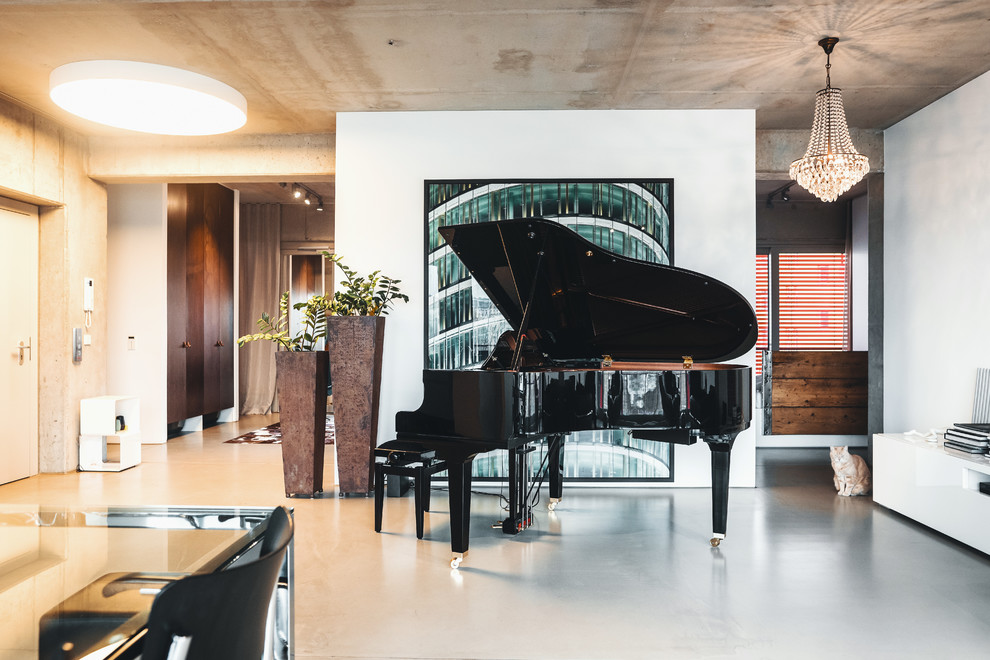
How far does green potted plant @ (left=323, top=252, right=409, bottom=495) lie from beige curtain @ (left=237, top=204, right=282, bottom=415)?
16.9 ft

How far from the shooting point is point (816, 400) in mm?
6754

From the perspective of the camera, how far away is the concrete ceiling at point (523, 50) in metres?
3.40

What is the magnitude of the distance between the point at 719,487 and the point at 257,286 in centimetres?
753

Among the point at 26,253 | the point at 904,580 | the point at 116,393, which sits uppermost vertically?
the point at 26,253

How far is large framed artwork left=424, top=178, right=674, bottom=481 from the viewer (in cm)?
491

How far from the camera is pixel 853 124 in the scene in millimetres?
5215

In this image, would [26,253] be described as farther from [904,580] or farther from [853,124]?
[853,124]

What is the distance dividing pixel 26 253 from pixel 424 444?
407 centimetres

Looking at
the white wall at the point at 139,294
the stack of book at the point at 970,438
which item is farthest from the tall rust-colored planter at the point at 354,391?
the stack of book at the point at 970,438

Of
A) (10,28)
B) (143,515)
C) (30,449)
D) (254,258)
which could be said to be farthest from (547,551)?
(254,258)

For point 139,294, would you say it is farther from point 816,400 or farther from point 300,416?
point 816,400

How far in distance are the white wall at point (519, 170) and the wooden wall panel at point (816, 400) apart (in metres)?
2.11

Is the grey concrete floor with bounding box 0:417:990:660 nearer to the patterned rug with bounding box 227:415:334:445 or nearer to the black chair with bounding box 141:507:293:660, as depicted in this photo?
the black chair with bounding box 141:507:293:660

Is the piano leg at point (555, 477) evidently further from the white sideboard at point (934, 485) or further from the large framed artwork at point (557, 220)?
the white sideboard at point (934, 485)
